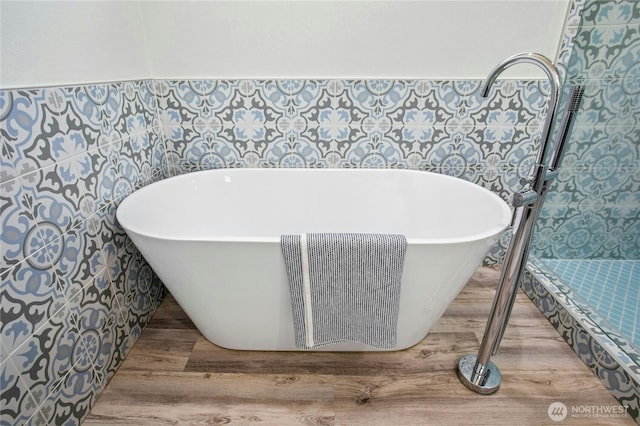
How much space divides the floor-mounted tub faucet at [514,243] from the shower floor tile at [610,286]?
59 centimetres

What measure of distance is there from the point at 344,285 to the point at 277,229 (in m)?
0.81

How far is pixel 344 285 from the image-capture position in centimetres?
105

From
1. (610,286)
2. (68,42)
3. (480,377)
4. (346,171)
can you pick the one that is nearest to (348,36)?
(346,171)

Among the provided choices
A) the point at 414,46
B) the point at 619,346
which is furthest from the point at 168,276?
→ the point at 619,346

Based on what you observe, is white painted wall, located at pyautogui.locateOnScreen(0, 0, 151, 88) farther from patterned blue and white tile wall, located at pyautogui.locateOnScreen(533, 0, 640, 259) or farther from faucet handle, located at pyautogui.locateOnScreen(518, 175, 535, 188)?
patterned blue and white tile wall, located at pyautogui.locateOnScreen(533, 0, 640, 259)

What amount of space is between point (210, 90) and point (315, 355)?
137cm

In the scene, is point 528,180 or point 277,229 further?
point 277,229

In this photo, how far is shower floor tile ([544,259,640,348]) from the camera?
1.39 meters

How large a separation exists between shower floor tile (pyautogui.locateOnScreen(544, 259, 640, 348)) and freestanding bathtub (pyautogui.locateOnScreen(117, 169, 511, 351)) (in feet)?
2.25

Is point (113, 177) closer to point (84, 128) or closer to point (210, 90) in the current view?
point (84, 128)

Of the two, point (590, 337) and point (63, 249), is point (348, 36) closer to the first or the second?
point (63, 249)

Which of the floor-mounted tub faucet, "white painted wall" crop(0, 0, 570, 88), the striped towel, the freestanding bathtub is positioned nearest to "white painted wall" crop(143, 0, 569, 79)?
"white painted wall" crop(0, 0, 570, 88)

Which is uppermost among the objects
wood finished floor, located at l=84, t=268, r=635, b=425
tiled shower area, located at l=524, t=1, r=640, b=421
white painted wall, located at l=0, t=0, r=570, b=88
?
white painted wall, located at l=0, t=0, r=570, b=88

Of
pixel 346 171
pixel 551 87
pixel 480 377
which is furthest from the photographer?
pixel 346 171
